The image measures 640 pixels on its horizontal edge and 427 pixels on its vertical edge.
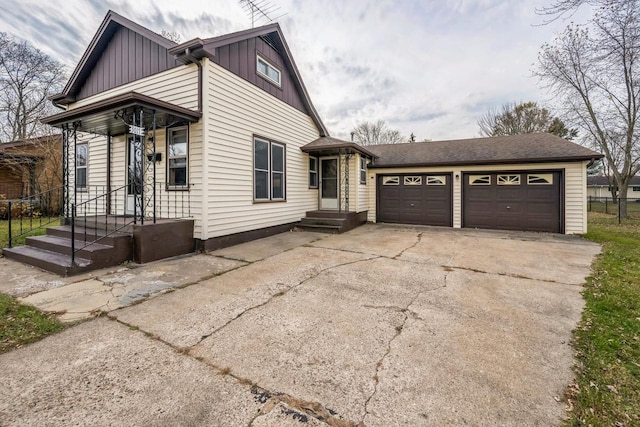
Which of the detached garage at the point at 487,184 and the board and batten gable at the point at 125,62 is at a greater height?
the board and batten gable at the point at 125,62

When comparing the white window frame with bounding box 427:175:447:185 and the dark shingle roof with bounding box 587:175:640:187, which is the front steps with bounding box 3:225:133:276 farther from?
the dark shingle roof with bounding box 587:175:640:187

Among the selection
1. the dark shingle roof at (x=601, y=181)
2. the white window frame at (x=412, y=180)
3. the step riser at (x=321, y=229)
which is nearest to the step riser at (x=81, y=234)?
the step riser at (x=321, y=229)

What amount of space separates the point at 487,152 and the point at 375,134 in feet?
71.6

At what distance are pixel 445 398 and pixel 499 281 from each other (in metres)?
3.35

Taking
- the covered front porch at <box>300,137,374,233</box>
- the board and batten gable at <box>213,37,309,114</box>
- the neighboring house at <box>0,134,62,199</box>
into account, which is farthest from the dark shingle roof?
the neighboring house at <box>0,134,62,199</box>

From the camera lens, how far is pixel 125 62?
24.3ft

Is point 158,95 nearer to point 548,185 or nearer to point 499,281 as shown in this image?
point 499,281

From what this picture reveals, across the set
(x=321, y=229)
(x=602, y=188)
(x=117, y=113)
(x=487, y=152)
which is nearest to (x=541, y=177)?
(x=487, y=152)

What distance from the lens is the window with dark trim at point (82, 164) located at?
27.1 ft

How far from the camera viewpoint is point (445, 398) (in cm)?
189

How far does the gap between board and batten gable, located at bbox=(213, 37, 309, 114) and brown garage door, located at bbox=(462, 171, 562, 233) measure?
7.53m

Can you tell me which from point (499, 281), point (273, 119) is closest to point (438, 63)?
point (273, 119)

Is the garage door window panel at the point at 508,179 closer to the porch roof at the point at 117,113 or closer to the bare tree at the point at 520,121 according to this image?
the porch roof at the point at 117,113

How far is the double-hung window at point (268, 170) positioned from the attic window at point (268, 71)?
1.95m
